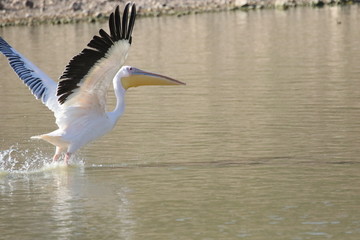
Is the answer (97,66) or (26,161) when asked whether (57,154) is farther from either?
(97,66)

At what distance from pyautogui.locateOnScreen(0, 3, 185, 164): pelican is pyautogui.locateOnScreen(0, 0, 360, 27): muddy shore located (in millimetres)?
23163

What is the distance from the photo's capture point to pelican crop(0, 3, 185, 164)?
8.62 metres

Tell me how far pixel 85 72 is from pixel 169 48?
43.9 ft

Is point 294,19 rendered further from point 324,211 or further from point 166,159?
point 324,211

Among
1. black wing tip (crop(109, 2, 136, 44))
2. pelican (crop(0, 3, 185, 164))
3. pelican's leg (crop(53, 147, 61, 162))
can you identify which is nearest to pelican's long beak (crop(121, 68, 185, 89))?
pelican (crop(0, 3, 185, 164))

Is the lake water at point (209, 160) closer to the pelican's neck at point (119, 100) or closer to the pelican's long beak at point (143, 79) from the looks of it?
the pelican's neck at point (119, 100)

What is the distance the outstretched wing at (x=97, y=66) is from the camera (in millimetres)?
8469

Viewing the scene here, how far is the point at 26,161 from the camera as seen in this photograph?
10.5m

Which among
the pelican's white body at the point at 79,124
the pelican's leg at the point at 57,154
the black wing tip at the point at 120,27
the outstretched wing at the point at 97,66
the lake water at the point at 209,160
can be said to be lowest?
the lake water at the point at 209,160

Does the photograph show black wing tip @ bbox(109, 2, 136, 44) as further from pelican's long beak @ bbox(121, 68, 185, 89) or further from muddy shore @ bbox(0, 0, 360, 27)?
muddy shore @ bbox(0, 0, 360, 27)

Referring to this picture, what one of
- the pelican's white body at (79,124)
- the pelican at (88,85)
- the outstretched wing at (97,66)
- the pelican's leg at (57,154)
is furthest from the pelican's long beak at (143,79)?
the pelican's leg at (57,154)

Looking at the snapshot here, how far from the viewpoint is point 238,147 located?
34.6 feet

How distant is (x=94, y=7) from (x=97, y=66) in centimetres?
2653

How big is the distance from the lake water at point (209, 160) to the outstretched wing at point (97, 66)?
76 cm
